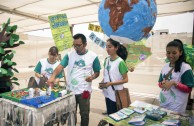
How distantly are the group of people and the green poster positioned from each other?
66cm

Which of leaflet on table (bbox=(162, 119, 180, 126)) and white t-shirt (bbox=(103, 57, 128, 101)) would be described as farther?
white t-shirt (bbox=(103, 57, 128, 101))

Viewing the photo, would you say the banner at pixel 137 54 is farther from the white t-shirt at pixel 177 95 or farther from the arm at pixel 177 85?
the arm at pixel 177 85

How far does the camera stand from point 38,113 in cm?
190

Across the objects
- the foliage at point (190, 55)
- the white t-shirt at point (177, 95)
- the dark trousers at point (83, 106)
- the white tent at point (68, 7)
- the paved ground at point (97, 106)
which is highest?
the white tent at point (68, 7)

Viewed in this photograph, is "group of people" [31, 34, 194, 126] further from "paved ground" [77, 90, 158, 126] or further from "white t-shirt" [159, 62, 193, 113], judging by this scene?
"paved ground" [77, 90, 158, 126]

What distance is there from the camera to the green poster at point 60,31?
3549 mm

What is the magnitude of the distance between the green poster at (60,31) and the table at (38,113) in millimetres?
1510

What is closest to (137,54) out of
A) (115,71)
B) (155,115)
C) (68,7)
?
(115,71)

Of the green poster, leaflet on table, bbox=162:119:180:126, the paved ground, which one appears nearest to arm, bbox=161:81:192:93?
leaflet on table, bbox=162:119:180:126

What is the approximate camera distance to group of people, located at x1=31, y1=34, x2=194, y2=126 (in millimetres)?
2014

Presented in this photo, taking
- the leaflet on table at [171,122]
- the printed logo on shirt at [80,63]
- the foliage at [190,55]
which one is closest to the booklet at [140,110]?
the leaflet on table at [171,122]

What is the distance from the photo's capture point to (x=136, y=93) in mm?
6215

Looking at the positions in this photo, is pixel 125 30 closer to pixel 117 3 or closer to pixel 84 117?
pixel 117 3

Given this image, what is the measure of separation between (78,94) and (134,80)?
17.5 ft
